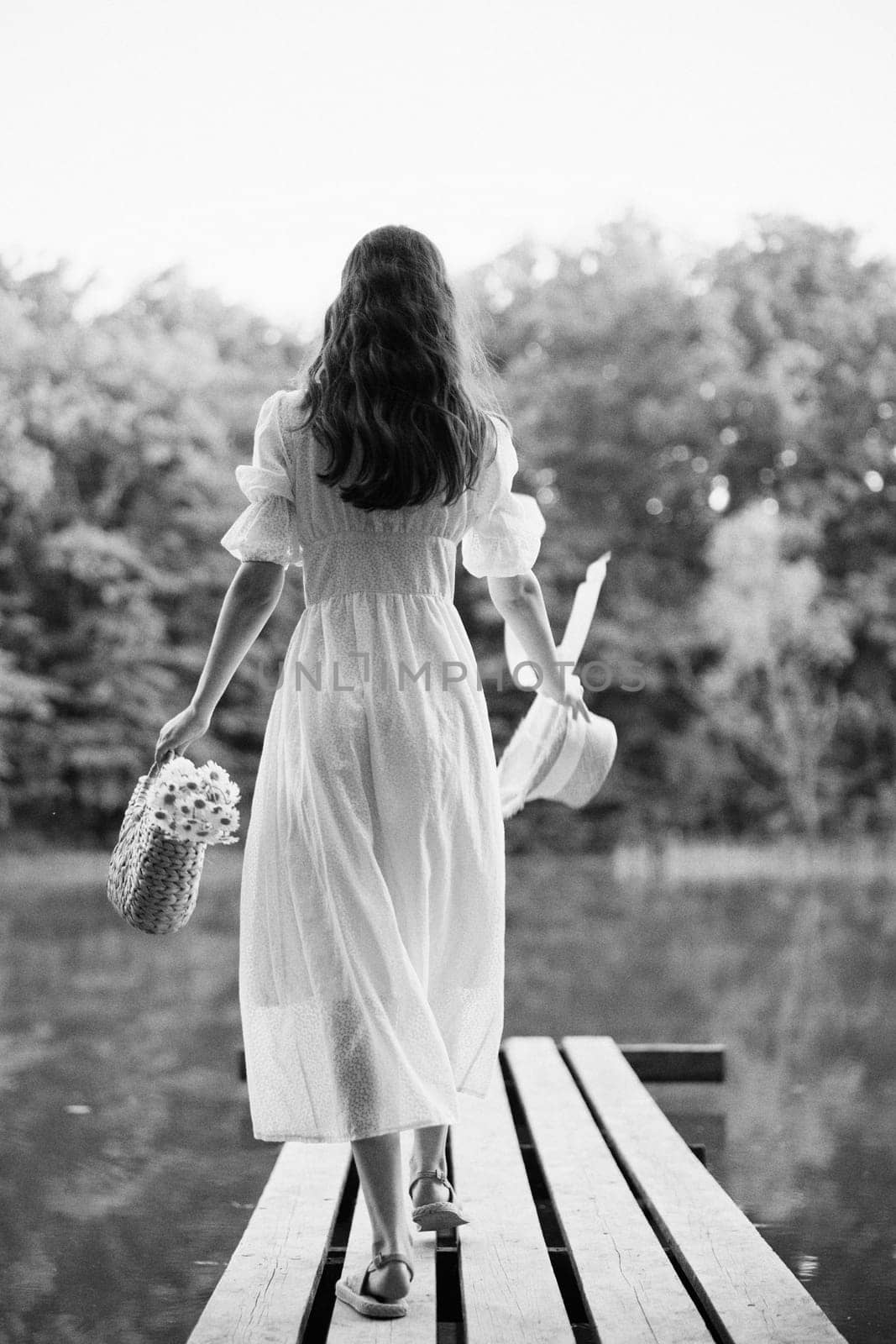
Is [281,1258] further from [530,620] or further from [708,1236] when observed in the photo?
[530,620]

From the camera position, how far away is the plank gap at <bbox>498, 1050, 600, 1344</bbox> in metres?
2.04

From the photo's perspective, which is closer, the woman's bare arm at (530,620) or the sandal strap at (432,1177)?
the sandal strap at (432,1177)

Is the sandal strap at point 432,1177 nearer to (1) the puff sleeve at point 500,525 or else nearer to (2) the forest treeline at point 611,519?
(1) the puff sleeve at point 500,525

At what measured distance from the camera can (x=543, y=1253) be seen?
204 centimetres

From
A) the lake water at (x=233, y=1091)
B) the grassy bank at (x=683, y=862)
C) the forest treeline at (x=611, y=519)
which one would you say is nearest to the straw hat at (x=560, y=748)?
the lake water at (x=233, y=1091)

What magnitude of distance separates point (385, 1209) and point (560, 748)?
0.74 metres

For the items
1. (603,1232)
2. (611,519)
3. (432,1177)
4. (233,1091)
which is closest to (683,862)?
(611,519)

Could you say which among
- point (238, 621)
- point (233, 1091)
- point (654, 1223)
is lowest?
point (233, 1091)

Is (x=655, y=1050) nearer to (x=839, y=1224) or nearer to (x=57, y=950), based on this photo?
(x=839, y=1224)

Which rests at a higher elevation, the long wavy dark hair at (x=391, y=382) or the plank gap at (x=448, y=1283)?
the long wavy dark hair at (x=391, y=382)

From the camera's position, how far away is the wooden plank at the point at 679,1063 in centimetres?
364

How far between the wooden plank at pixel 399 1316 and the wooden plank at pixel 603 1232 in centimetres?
18

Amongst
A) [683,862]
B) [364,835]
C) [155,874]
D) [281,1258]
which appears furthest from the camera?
[683,862]

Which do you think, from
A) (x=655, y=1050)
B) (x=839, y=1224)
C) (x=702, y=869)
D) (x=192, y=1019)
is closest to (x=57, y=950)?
(x=192, y=1019)
